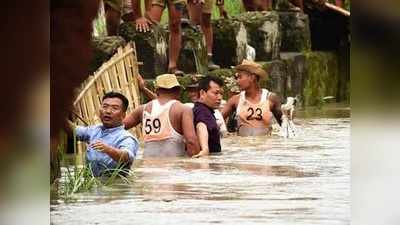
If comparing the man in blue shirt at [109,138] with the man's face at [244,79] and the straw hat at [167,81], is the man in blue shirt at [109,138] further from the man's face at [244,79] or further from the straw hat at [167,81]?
the man's face at [244,79]

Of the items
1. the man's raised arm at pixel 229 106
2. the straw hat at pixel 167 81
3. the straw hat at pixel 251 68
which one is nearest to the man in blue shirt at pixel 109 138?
the straw hat at pixel 167 81

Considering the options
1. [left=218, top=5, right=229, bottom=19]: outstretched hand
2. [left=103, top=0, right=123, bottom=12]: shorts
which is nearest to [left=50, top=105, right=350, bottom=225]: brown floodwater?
[left=218, top=5, right=229, bottom=19]: outstretched hand

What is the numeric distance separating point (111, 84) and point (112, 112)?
0.11 meters

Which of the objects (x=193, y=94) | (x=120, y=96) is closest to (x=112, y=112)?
(x=120, y=96)

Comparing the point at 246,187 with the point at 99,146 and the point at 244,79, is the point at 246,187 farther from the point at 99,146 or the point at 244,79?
the point at 99,146

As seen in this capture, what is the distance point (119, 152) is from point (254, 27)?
0.70 m

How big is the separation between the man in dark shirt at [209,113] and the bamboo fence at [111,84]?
9.1 inches

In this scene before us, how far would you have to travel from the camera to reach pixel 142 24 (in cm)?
265

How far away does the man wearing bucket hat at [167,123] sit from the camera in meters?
2.64

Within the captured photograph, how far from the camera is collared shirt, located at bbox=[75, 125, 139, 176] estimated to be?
2654 millimetres
